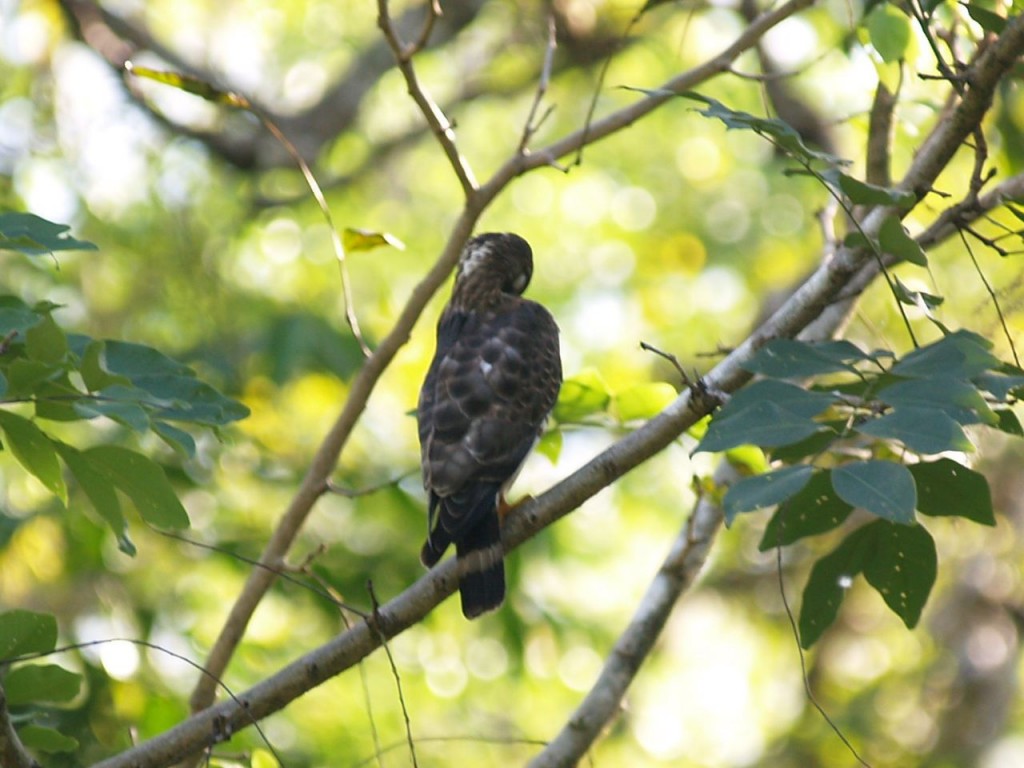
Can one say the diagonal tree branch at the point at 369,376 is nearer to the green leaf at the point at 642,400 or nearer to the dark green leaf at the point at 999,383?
the green leaf at the point at 642,400

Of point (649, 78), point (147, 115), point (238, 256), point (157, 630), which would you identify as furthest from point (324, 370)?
point (649, 78)

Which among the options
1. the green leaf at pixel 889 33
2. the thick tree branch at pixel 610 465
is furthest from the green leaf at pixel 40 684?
the green leaf at pixel 889 33

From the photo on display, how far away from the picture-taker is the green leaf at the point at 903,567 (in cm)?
265

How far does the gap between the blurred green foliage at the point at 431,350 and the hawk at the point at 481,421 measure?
0.20 metres

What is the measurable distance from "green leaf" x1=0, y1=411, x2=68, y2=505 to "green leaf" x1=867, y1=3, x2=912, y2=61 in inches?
85.5

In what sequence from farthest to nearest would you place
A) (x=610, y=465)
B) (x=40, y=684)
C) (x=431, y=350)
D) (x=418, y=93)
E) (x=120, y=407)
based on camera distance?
(x=431, y=350), (x=418, y=93), (x=40, y=684), (x=610, y=465), (x=120, y=407)

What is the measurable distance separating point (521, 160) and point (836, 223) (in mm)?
3744

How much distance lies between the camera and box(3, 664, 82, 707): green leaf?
3031mm

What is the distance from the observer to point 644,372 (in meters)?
8.44

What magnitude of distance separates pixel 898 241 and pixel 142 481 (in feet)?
5.21

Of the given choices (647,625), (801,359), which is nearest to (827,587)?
(801,359)

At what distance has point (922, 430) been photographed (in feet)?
6.71

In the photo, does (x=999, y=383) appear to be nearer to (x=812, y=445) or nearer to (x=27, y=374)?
(x=812, y=445)

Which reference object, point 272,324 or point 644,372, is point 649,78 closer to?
point 644,372
